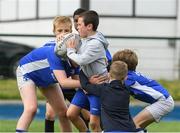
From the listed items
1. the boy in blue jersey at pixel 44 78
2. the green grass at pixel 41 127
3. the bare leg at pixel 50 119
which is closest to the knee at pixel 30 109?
the boy in blue jersey at pixel 44 78

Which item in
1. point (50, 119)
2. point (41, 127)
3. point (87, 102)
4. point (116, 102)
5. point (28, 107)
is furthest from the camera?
point (41, 127)

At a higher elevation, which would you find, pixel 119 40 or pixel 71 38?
pixel 71 38

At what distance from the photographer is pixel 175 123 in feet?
43.3

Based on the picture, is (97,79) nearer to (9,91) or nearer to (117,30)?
(9,91)

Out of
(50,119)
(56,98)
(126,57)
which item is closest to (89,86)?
(126,57)

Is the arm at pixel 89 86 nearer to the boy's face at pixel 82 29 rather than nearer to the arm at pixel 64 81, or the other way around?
the arm at pixel 64 81

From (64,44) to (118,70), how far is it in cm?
87

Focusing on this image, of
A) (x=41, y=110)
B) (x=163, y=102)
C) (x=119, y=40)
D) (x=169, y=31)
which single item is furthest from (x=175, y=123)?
(x=169, y=31)

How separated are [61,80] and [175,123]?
464cm

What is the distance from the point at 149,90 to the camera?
29.6 feet

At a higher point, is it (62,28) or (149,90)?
(62,28)

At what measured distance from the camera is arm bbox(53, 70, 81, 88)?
886 centimetres

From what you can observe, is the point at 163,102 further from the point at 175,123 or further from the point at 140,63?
the point at 140,63

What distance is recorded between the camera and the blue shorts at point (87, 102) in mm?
8852
